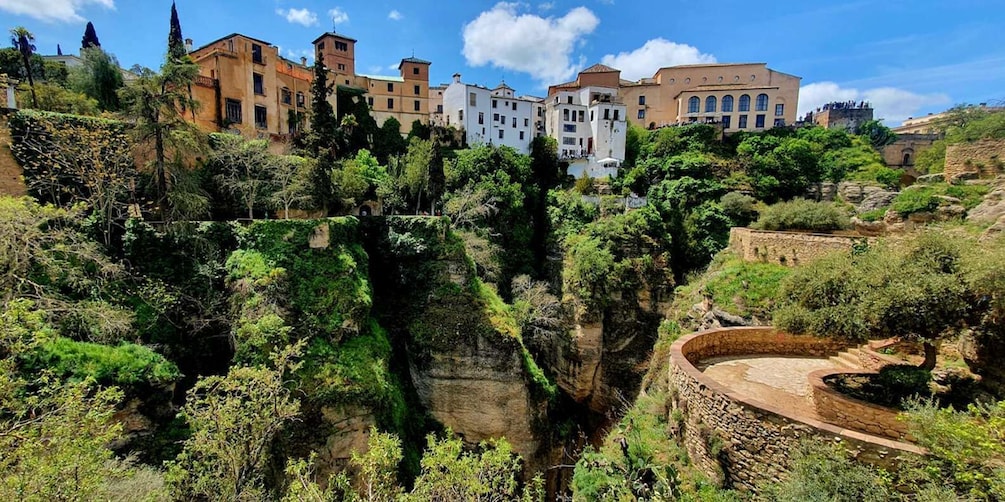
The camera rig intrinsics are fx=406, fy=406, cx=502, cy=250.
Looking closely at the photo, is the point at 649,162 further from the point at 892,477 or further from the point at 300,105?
the point at 892,477

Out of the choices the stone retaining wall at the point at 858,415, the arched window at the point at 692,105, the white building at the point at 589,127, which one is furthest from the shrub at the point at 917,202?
the arched window at the point at 692,105

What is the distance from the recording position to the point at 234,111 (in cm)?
2847

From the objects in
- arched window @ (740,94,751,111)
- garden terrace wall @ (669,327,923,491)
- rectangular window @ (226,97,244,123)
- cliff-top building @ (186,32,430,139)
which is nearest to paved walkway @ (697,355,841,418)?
garden terrace wall @ (669,327,923,491)

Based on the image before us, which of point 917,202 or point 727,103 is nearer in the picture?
point 917,202

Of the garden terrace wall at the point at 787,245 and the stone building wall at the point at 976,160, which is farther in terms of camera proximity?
the stone building wall at the point at 976,160

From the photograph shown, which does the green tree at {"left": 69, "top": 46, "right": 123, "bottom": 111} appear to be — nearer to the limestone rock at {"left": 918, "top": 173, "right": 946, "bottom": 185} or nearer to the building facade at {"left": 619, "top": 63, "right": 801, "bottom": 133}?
the building facade at {"left": 619, "top": 63, "right": 801, "bottom": 133}

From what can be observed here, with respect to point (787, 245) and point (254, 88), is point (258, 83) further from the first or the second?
point (787, 245)

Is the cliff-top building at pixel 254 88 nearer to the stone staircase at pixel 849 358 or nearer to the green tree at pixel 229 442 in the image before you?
the green tree at pixel 229 442

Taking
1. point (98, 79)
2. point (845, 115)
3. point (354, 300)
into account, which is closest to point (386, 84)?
point (98, 79)

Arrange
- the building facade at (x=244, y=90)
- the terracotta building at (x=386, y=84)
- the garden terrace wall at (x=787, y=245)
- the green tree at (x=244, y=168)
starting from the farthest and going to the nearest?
1. the terracotta building at (x=386, y=84)
2. the building facade at (x=244, y=90)
3. the green tree at (x=244, y=168)
4. the garden terrace wall at (x=787, y=245)

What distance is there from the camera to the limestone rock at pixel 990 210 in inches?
606

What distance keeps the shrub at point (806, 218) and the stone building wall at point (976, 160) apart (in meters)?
5.81

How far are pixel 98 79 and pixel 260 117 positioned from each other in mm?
8941

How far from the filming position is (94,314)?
13.5m
